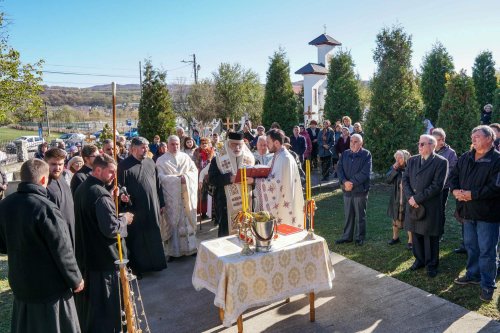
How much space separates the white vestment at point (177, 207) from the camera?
23.5 feet

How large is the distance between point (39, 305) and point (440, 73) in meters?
21.9

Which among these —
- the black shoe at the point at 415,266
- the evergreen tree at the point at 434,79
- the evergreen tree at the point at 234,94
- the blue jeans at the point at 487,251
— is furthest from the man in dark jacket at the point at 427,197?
the evergreen tree at the point at 234,94

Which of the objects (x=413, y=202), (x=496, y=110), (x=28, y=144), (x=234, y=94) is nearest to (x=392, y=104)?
(x=496, y=110)

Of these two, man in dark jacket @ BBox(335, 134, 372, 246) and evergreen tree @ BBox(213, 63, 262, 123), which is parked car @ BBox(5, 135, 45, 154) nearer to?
evergreen tree @ BBox(213, 63, 262, 123)

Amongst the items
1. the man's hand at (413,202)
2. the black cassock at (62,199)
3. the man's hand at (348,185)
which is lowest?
the man's hand at (413,202)

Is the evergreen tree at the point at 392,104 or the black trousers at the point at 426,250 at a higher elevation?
the evergreen tree at the point at 392,104

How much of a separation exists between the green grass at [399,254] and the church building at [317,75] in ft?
61.4

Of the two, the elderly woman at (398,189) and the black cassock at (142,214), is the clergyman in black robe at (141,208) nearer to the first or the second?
the black cassock at (142,214)

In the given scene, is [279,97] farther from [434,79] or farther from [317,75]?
[317,75]

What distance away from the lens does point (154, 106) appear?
1574 centimetres

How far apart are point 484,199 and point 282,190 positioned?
2.59 m

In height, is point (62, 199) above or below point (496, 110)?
below

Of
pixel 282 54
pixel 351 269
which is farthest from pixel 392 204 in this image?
pixel 282 54

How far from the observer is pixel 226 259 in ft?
13.4
